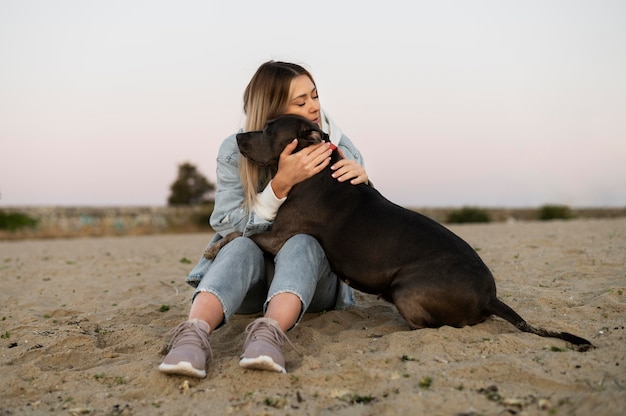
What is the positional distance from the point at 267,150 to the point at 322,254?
924mm

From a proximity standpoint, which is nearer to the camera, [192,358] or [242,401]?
[242,401]

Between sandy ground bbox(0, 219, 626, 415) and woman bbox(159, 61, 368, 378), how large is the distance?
148 millimetres

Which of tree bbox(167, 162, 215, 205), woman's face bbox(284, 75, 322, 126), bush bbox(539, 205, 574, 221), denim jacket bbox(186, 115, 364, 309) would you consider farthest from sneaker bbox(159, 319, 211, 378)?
tree bbox(167, 162, 215, 205)

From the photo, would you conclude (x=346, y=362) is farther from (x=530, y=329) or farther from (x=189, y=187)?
(x=189, y=187)

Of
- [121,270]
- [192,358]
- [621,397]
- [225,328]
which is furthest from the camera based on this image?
[121,270]

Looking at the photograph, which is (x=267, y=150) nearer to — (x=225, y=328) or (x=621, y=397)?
(x=225, y=328)

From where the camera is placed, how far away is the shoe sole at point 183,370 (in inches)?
125

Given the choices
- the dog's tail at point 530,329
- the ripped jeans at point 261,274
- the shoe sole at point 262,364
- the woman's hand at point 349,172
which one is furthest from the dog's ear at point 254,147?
the dog's tail at point 530,329

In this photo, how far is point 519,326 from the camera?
372 centimetres

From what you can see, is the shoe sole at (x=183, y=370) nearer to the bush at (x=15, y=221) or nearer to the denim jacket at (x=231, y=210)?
the denim jacket at (x=231, y=210)

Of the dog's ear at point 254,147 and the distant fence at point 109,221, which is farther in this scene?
the distant fence at point 109,221

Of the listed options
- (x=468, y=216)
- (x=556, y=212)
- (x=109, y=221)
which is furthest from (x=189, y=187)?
(x=556, y=212)

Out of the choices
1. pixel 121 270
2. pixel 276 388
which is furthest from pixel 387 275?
pixel 121 270

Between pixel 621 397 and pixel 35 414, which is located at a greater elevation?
pixel 621 397
